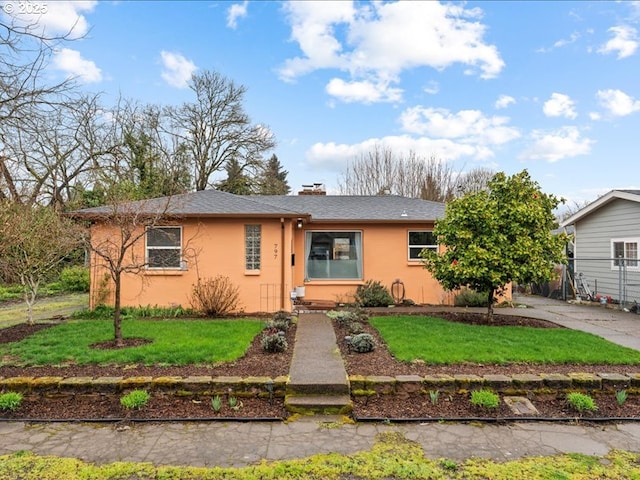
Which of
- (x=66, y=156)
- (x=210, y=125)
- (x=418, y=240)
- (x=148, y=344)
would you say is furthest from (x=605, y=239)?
(x=66, y=156)

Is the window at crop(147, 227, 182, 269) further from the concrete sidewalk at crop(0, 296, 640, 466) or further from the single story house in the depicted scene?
the concrete sidewalk at crop(0, 296, 640, 466)

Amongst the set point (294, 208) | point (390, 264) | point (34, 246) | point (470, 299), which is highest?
point (294, 208)

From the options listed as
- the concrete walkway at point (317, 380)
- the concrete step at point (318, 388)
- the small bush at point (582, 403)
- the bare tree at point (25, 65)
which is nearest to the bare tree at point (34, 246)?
the bare tree at point (25, 65)

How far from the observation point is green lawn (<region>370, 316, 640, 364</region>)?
567 centimetres

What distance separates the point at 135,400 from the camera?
425 centimetres

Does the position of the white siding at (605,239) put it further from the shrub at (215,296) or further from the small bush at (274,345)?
the shrub at (215,296)

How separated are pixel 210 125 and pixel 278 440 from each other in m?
23.7

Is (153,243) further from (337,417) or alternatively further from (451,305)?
(451,305)

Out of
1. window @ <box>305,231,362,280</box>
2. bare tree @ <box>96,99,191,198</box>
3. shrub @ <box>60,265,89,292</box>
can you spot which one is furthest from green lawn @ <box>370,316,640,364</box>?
bare tree @ <box>96,99,191,198</box>

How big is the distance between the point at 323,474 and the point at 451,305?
361 inches

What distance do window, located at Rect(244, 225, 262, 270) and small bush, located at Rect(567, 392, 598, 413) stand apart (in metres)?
7.21

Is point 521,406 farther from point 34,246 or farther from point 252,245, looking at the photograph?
point 34,246

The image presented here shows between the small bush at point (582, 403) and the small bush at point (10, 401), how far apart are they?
242 inches

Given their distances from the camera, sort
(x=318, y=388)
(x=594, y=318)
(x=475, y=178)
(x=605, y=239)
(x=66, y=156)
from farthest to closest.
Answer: (x=475, y=178) < (x=66, y=156) < (x=605, y=239) < (x=594, y=318) < (x=318, y=388)
